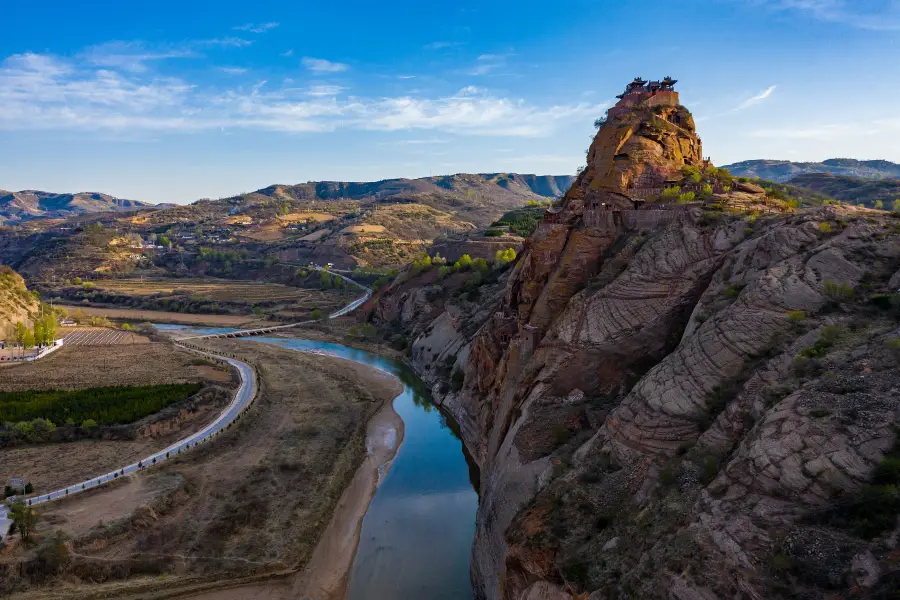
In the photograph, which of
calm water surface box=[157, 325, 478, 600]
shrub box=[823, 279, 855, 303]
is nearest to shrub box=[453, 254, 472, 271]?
calm water surface box=[157, 325, 478, 600]

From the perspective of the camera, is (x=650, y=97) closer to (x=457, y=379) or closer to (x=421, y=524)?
(x=457, y=379)

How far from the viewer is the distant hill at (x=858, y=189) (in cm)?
9031

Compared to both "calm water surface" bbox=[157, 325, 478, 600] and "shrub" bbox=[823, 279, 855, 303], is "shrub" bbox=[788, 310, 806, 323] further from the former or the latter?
"calm water surface" bbox=[157, 325, 478, 600]

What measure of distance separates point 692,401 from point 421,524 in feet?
70.4

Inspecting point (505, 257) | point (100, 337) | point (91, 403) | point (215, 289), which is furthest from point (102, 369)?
point (215, 289)

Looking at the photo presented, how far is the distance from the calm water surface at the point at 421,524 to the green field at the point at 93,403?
22.4 m

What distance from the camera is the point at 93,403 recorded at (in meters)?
51.6

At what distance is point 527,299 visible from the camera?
38281 mm

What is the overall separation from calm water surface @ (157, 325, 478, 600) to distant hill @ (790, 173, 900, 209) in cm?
7063

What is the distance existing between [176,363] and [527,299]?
167ft

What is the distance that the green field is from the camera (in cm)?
4800

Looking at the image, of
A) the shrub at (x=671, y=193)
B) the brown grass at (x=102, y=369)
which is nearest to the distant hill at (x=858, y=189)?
the shrub at (x=671, y=193)

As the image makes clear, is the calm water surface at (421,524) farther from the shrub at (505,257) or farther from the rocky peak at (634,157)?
the shrub at (505,257)

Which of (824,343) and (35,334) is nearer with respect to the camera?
(824,343)
